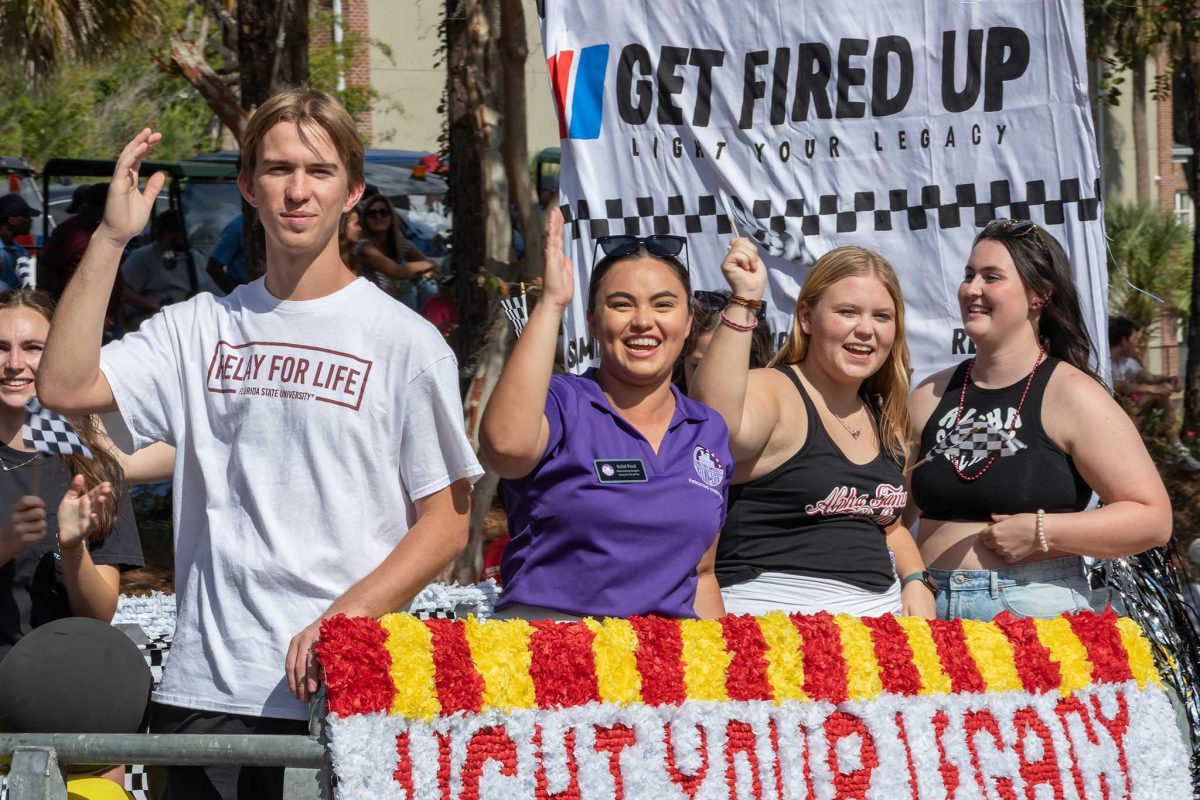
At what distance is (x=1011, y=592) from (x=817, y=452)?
75cm

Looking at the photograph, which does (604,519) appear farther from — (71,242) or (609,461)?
(71,242)

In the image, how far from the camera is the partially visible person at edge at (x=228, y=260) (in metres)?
11.4

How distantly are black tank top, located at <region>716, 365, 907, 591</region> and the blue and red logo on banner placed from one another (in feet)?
6.40

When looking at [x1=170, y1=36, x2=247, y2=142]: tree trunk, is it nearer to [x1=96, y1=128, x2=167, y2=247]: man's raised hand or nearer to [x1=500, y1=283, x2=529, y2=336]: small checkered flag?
[x1=500, y1=283, x2=529, y2=336]: small checkered flag

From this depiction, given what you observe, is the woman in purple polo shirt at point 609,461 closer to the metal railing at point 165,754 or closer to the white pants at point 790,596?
the white pants at point 790,596

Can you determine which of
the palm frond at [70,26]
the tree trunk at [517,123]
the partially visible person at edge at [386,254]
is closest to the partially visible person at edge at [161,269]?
the palm frond at [70,26]

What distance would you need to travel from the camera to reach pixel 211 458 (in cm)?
281

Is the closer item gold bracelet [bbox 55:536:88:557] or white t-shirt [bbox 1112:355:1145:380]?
gold bracelet [bbox 55:536:88:557]

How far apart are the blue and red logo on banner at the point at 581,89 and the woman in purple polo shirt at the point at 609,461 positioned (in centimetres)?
202

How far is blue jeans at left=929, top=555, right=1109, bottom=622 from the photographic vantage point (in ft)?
12.7

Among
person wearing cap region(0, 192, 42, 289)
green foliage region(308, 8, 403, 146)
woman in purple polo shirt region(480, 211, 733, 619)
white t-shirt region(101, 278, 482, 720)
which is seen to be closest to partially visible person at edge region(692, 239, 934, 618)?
woman in purple polo shirt region(480, 211, 733, 619)

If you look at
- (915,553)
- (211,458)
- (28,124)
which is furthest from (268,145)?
(28,124)

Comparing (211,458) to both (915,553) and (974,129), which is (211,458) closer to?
(915,553)

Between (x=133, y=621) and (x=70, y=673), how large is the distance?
5.31 feet
